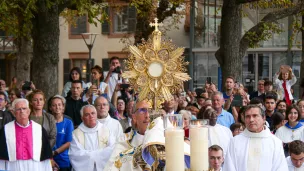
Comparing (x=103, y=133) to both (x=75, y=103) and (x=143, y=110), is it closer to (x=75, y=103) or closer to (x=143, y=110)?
(x=75, y=103)

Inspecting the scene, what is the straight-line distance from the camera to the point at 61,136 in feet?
33.5

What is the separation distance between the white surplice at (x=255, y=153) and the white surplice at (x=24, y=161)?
273 centimetres

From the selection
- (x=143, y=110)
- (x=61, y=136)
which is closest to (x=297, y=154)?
(x=61, y=136)

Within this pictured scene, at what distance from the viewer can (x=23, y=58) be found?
78.9ft

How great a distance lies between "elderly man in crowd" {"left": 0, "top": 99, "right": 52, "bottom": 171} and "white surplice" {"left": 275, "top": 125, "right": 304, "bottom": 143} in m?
3.50

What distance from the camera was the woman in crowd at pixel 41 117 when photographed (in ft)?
32.4

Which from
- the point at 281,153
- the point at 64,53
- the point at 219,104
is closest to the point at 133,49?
the point at 281,153

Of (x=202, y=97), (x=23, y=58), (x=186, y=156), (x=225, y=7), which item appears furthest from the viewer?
(x=23, y=58)

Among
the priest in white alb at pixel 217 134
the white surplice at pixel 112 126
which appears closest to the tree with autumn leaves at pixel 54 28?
the white surplice at pixel 112 126

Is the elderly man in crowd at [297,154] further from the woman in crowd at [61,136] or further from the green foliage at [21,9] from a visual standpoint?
the green foliage at [21,9]

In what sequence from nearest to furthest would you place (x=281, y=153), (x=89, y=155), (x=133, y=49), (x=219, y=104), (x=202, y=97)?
(x=133, y=49), (x=281, y=153), (x=89, y=155), (x=219, y=104), (x=202, y=97)

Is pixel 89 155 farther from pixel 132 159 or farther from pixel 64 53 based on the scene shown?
pixel 64 53

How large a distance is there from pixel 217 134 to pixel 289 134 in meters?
1.52

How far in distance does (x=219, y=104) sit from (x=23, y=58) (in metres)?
14.2
